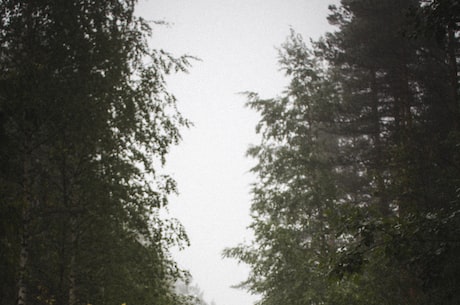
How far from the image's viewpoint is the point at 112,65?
702 centimetres

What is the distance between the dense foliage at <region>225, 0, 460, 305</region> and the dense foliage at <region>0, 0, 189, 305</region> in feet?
14.8

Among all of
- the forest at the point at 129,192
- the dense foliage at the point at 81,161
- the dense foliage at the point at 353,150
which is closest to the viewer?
the forest at the point at 129,192

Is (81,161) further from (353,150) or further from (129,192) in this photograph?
(353,150)

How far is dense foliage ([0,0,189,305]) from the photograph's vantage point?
6.12 metres

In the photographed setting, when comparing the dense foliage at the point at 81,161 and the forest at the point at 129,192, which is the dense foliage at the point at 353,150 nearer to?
the forest at the point at 129,192

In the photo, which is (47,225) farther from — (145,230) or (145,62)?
(145,62)

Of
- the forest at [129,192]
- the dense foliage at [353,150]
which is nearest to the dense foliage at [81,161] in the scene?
the forest at [129,192]

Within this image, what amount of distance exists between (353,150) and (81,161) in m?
10.8

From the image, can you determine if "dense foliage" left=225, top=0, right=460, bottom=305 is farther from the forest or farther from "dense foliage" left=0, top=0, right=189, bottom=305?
"dense foliage" left=0, top=0, right=189, bottom=305

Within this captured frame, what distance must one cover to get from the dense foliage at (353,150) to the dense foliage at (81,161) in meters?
4.52

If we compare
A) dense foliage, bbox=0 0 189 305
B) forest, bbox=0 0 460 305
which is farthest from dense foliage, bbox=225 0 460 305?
dense foliage, bbox=0 0 189 305

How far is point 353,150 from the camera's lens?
13.6m

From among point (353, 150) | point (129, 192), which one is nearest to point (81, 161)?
point (129, 192)

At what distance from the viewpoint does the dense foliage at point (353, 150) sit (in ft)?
28.2
